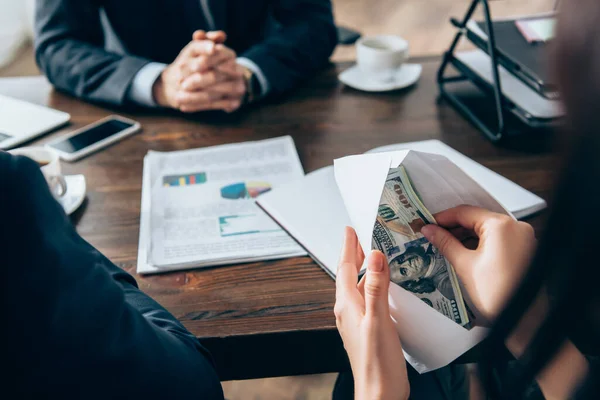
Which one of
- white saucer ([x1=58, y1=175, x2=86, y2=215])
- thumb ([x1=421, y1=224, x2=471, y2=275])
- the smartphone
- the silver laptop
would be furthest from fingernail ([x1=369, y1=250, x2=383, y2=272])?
the silver laptop

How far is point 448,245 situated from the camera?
60 centimetres

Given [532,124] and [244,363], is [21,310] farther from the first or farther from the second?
[532,124]

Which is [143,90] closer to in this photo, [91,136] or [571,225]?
[91,136]

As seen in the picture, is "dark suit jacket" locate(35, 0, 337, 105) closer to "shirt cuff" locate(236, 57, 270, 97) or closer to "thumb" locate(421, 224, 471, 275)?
"shirt cuff" locate(236, 57, 270, 97)

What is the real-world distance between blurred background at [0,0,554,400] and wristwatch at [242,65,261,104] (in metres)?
0.77

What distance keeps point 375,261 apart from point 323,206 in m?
0.24

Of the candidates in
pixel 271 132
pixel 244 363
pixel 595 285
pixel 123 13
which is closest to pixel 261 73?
pixel 271 132

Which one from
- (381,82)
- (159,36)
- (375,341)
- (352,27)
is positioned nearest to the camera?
(375,341)

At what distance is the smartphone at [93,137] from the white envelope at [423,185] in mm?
541

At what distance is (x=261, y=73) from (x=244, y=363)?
0.68m

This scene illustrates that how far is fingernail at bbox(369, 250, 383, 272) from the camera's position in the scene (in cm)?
54

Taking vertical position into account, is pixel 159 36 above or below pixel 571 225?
below

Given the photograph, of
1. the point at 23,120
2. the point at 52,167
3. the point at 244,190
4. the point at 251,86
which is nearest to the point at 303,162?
the point at 244,190

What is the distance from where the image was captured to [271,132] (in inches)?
40.1
